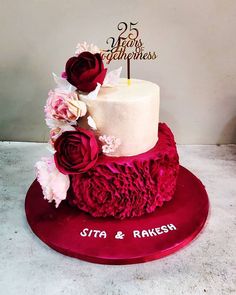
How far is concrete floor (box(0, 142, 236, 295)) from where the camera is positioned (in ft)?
2.70

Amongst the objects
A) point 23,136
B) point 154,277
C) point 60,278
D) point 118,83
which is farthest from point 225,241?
point 23,136

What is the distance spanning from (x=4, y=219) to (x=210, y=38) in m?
1.08

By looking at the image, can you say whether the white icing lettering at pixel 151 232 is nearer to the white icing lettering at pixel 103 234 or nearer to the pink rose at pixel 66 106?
the white icing lettering at pixel 103 234

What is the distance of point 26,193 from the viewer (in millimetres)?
1220

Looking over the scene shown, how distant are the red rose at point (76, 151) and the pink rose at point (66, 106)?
5 centimetres

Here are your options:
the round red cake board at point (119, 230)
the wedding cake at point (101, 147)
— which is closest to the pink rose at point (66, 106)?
the wedding cake at point (101, 147)

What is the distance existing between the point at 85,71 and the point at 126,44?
1.72ft

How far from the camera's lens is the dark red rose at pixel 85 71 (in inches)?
38.0

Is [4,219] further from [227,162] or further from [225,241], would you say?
[227,162]

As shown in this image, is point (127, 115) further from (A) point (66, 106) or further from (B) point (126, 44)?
(B) point (126, 44)

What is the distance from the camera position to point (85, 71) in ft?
3.16

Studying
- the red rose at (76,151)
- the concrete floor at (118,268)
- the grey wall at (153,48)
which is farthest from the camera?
the grey wall at (153,48)

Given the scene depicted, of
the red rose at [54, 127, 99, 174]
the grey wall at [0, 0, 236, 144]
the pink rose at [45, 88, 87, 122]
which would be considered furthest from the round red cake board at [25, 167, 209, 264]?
the grey wall at [0, 0, 236, 144]

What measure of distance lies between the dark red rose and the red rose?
0.14 metres
